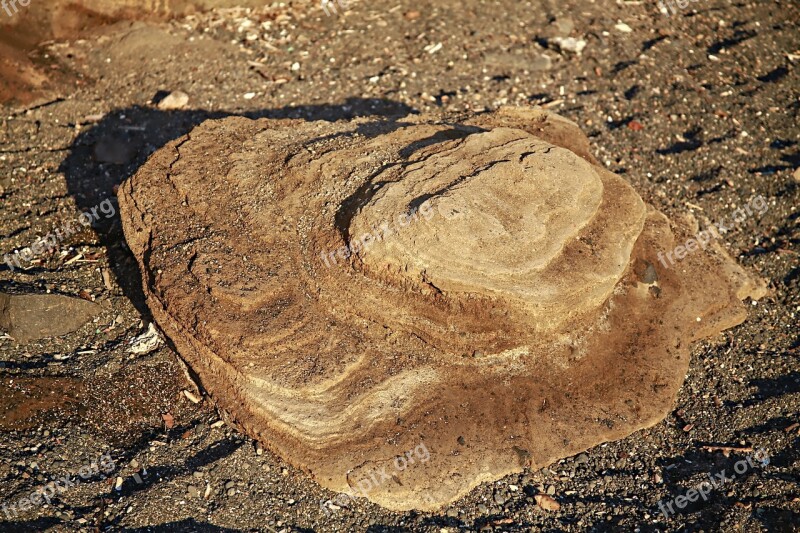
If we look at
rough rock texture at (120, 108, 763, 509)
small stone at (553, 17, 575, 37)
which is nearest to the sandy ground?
small stone at (553, 17, 575, 37)

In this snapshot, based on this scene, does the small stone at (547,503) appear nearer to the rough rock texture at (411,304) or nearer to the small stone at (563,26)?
the rough rock texture at (411,304)

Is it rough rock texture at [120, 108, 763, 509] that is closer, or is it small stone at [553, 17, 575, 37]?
rough rock texture at [120, 108, 763, 509]

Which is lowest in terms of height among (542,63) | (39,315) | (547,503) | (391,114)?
(547,503)

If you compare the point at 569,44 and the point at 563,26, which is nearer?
the point at 569,44

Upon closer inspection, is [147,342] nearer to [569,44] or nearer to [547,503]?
[547,503]

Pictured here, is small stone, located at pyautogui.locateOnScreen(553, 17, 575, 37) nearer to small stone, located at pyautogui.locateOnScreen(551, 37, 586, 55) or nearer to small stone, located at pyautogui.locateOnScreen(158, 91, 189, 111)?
small stone, located at pyautogui.locateOnScreen(551, 37, 586, 55)

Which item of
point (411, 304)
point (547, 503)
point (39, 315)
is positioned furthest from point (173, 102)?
point (547, 503)

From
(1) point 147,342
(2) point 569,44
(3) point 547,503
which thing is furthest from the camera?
(2) point 569,44
